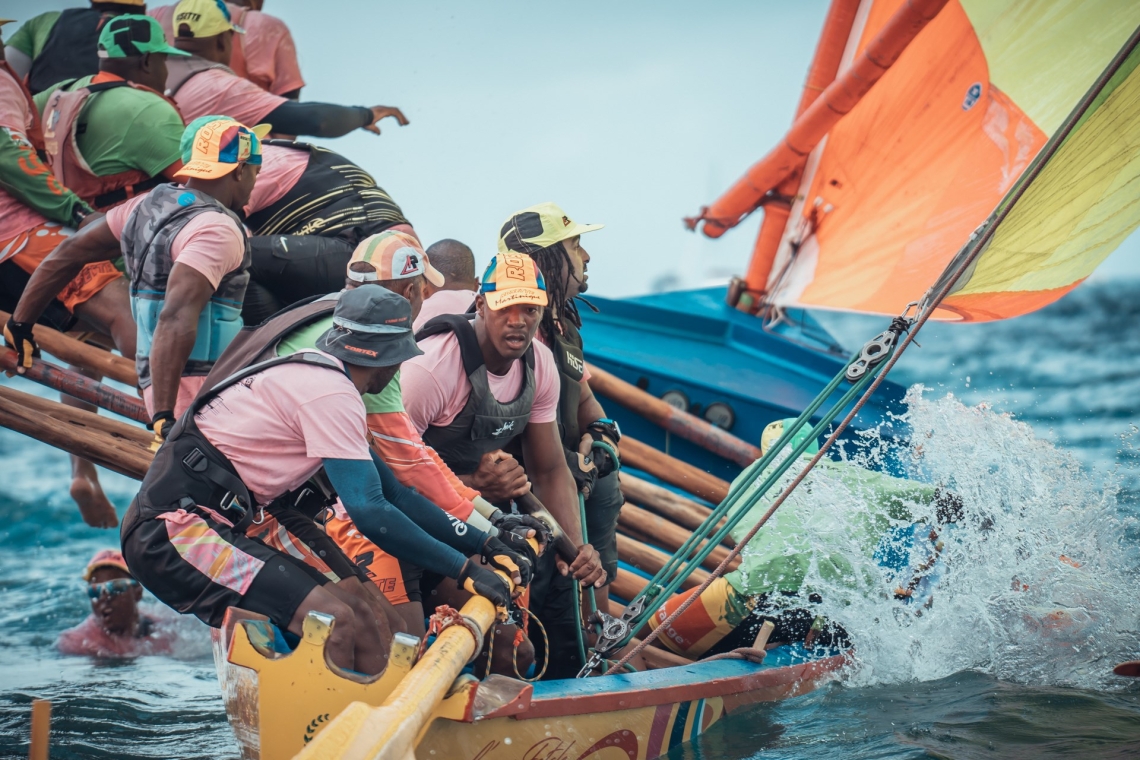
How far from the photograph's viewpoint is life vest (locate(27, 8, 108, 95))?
17.0 ft

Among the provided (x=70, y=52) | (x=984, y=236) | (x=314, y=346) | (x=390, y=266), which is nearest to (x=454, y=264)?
(x=390, y=266)

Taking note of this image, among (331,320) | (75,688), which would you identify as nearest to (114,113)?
(331,320)

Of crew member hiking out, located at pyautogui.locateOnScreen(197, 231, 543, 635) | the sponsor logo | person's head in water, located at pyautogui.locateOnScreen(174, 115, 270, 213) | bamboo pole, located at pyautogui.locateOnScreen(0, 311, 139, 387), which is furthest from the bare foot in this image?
the sponsor logo

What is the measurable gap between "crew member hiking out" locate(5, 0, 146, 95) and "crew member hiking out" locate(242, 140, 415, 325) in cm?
132

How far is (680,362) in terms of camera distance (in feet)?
23.0

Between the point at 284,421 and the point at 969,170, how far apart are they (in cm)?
521

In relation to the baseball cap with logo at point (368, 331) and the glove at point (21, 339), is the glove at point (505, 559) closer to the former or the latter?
the baseball cap with logo at point (368, 331)

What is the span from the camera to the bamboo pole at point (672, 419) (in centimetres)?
629

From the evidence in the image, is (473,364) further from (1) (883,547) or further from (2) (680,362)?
(2) (680,362)

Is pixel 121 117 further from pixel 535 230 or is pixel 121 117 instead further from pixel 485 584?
pixel 485 584

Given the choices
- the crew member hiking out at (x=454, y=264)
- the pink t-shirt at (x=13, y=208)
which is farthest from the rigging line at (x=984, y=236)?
the pink t-shirt at (x=13, y=208)

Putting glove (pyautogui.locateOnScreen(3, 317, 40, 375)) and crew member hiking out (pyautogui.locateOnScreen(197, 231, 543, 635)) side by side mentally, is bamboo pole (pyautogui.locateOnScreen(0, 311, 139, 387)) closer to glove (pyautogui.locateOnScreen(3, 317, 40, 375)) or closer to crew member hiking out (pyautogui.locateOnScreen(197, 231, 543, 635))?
glove (pyautogui.locateOnScreen(3, 317, 40, 375))

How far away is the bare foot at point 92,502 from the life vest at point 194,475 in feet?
10.1

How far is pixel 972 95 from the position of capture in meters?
6.82
